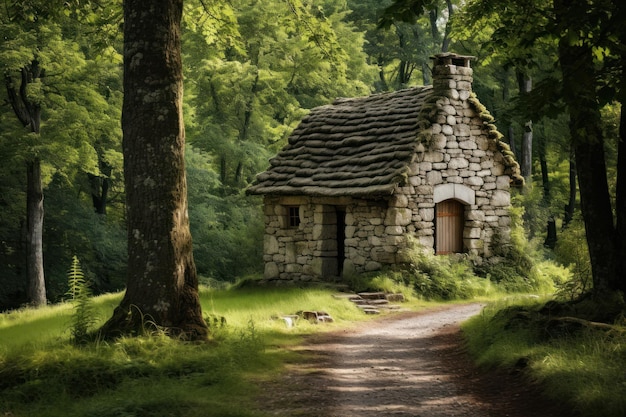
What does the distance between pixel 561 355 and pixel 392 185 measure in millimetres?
8520

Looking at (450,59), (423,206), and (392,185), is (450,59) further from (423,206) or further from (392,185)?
(392,185)

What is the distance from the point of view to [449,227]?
18.5 metres

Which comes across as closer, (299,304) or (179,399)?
(179,399)

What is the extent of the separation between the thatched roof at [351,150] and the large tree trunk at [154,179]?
7526 mm

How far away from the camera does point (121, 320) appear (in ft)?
30.5

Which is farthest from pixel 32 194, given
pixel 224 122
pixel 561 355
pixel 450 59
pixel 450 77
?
pixel 561 355

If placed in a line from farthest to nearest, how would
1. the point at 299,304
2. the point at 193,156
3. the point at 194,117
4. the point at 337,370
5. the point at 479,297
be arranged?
the point at 194,117 < the point at 193,156 < the point at 479,297 < the point at 299,304 < the point at 337,370

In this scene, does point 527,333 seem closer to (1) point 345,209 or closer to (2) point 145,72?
(2) point 145,72

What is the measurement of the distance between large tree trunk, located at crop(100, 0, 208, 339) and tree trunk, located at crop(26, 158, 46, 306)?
12.0 metres

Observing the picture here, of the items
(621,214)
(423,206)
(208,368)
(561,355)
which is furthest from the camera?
(423,206)

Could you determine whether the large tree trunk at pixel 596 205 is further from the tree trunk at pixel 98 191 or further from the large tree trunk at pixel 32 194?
the tree trunk at pixel 98 191

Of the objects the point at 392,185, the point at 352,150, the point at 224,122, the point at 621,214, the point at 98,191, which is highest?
the point at 224,122

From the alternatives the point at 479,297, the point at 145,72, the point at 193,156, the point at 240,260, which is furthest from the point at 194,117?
the point at 145,72

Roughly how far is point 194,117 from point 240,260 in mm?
7057
